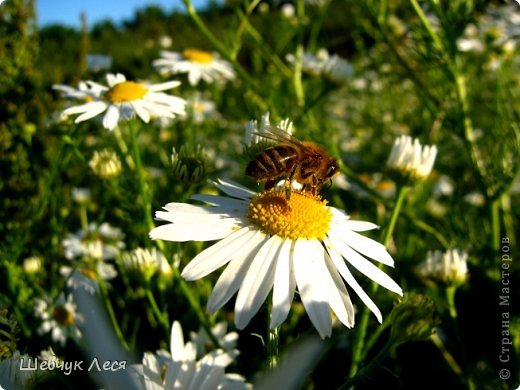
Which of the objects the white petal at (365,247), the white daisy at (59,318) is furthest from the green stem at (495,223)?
the white daisy at (59,318)

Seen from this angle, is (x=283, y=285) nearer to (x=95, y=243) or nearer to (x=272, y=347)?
(x=272, y=347)

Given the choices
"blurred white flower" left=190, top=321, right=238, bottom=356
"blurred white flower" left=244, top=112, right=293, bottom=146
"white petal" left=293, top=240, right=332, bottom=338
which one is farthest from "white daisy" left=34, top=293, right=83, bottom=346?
"white petal" left=293, top=240, right=332, bottom=338

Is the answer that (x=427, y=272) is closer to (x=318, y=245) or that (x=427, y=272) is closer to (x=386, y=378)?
(x=386, y=378)

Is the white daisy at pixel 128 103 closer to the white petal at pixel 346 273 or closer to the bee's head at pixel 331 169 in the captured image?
the bee's head at pixel 331 169

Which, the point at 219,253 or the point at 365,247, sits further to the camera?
the point at 365,247

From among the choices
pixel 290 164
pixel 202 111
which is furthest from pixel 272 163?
pixel 202 111
